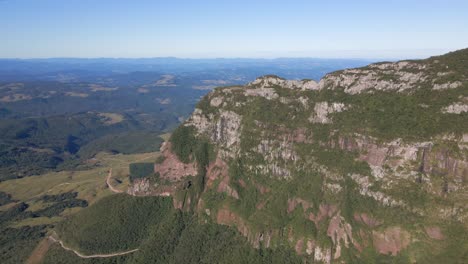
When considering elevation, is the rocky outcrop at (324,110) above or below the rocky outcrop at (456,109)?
below

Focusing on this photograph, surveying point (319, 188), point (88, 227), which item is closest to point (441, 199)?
point (319, 188)

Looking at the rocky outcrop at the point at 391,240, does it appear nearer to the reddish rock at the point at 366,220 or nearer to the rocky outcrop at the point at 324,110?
the reddish rock at the point at 366,220

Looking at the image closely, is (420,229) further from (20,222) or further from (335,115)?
(20,222)

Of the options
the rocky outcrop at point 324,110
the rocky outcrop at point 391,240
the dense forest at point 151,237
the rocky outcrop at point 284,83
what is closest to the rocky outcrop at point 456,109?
the rocky outcrop at point 324,110

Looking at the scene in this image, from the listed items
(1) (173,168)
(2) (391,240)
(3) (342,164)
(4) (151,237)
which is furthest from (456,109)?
(4) (151,237)

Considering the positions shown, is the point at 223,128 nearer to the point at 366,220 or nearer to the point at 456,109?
the point at 366,220

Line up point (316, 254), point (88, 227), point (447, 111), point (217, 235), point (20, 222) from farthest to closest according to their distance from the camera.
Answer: point (20, 222), point (88, 227), point (217, 235), point (316, 254), point (447, 111)

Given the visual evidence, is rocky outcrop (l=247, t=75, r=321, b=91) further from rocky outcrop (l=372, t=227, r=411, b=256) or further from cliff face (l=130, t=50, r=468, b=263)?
rocky outcrop (l=372, t=227, r=411, b=256)

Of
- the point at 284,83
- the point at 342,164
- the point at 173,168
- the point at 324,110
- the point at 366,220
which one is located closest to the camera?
the point at 366,220
